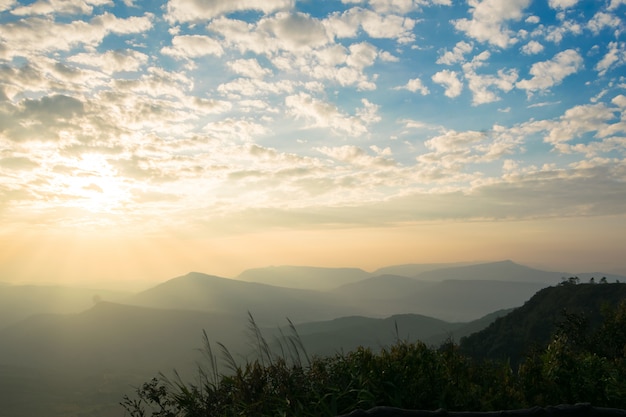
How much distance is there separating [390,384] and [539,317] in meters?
73.7

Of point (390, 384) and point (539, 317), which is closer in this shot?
point (390, 384)

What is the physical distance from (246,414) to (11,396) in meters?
195

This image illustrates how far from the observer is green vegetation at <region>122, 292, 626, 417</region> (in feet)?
19.8

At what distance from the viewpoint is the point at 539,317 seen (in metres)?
68.8

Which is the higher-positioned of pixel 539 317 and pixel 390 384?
pixel 390 384

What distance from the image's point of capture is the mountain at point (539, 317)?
196 ft

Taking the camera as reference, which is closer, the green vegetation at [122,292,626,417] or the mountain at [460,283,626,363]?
the green vegetation at [122,292,626,417]

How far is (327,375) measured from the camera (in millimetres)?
6664

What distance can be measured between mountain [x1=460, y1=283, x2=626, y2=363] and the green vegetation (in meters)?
53.3

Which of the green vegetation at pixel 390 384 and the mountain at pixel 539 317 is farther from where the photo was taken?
the mountain at pixel 539 317

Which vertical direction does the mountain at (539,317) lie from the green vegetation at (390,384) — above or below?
below

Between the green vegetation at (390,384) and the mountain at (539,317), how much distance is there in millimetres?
53284

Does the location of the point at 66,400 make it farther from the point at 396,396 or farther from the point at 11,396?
the point at 396,396

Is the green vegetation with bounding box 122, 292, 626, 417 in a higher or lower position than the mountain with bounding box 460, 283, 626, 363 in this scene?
higher
